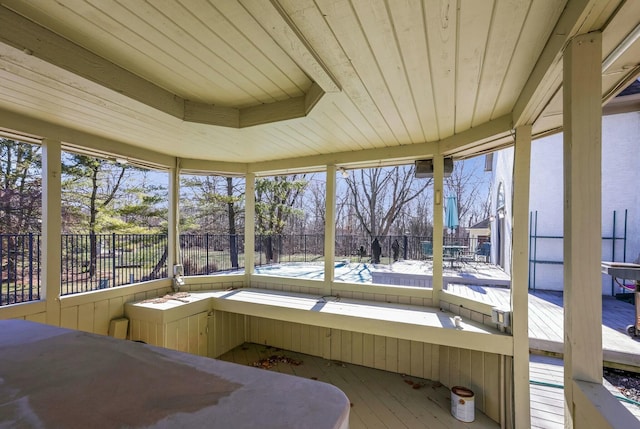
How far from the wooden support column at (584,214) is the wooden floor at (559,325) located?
65.6 inches

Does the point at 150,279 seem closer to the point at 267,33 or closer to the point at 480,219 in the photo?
the point at 267,33

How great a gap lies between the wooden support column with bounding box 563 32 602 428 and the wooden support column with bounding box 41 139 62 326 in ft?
12.5

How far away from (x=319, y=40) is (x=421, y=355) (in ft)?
10.8

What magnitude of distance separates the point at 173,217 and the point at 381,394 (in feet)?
10.8

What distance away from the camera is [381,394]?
2.89 m

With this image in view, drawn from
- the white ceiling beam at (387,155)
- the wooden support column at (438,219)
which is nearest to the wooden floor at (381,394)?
the wooden support column at (438,219)

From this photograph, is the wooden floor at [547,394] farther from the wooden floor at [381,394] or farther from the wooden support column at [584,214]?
the wooden support column at [584,214]

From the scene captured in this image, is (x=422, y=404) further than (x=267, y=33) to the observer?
Yes

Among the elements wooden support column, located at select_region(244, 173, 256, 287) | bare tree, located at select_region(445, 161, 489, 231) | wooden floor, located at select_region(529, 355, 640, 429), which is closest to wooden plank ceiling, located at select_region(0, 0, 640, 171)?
wooden support column, located at select_region(244, 173, 256, 287)

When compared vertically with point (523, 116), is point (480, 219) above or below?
below

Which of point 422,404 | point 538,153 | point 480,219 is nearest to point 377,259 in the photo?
point 422,404

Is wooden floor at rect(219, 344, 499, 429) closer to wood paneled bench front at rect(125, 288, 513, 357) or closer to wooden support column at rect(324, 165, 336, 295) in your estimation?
wood paneled bench front at rect(125, 288, 513, 357)

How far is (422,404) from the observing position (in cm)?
272

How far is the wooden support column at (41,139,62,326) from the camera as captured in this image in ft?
8.51
